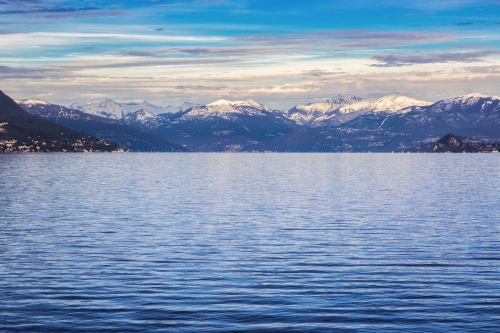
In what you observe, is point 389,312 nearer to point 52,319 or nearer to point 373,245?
point 52,319

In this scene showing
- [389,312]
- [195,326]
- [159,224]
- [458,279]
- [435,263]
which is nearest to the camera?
[195,326]

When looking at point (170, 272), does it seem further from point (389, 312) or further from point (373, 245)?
point (373, 245)

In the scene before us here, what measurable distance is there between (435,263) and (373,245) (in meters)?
8.32

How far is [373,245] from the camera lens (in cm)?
5288

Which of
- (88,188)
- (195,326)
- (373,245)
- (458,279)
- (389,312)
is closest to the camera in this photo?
(195,326)

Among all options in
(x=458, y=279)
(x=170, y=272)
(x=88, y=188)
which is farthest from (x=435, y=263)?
(x=88, y=188)

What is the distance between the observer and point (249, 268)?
43.2 metres

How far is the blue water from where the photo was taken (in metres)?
31.7

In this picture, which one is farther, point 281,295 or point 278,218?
point 278,218

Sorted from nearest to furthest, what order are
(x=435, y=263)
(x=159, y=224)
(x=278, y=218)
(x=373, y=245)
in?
(x=435, y=263) < (x=373, y=245) < (x=159, y=224) < (x=278, y=218)

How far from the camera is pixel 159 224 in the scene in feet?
216

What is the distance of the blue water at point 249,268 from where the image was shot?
31719 mm

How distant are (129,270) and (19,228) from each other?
77.9 feet

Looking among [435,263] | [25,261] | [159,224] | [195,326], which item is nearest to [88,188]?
[159,224]
